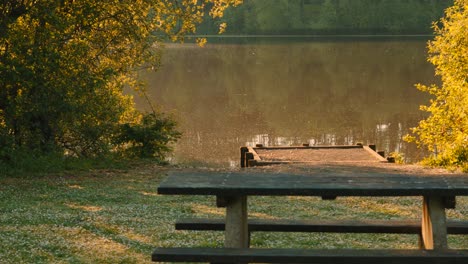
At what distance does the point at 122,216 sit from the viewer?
13109 millimetres

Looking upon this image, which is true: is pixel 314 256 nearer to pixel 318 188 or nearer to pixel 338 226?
pixel 318 188

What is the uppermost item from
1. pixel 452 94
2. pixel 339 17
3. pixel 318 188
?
pixel 339 17

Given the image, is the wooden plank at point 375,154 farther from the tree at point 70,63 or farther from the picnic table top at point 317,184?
the picnic table top at point 317,184

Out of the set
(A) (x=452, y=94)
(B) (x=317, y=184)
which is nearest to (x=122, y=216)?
(B) (x=317, y=184)

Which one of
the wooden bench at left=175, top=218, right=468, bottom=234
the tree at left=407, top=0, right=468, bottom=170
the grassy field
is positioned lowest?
the grassy field

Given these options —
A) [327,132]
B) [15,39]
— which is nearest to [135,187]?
[15,39]

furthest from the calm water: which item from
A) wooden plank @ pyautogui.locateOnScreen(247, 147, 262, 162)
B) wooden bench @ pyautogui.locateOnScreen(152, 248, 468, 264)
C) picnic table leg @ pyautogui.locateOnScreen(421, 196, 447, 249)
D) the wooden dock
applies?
wooden bench @ pyautogui.locateOnScreen(152, 248, 468, 264)

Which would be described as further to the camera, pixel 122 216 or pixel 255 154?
pixel 255 154

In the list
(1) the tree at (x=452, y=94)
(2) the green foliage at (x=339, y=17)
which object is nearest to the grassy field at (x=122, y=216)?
(1) the tree at (x=452, y=94)

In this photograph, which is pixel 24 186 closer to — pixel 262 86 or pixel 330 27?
pixel 262 86

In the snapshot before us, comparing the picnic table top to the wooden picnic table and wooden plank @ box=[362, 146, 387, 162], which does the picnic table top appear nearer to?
the wooden picnic table

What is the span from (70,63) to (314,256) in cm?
1486

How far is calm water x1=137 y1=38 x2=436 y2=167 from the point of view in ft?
115

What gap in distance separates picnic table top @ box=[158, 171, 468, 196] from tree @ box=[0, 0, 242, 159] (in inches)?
515
